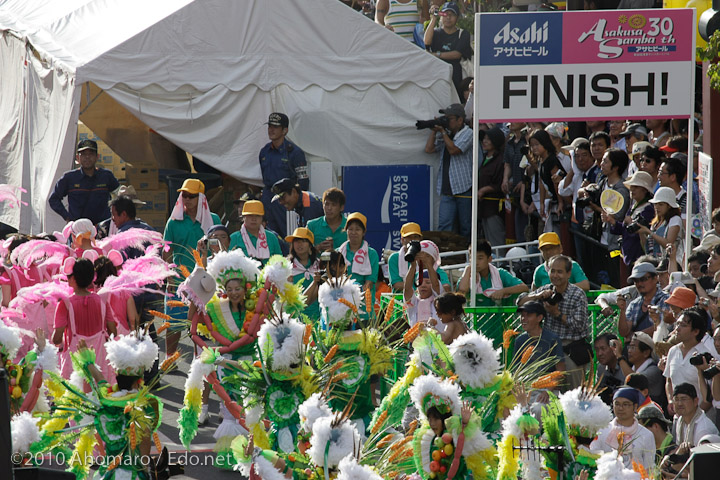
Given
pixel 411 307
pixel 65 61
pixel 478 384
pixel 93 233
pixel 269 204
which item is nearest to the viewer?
pixel 478 384

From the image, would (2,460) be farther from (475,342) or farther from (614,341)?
(614,341)

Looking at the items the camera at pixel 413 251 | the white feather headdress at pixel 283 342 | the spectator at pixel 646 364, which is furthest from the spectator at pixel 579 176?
the white feather headdress at pixel 283 342

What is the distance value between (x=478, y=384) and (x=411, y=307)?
2.07 metres

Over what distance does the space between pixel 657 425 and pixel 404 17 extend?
406 inches

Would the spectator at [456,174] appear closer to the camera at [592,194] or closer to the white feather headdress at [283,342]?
the camera at [592,194]

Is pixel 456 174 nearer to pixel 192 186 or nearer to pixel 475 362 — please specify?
pixel 192 186

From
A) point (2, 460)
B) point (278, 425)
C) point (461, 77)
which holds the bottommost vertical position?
point (278, 425)

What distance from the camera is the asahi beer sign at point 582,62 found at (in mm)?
8797

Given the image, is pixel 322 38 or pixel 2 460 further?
pixel 322 38

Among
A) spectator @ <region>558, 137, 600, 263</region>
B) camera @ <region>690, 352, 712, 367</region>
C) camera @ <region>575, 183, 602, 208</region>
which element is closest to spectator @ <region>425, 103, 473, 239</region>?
spectator @ <region>558, 137, 600, 263</region>

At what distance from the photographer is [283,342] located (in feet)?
22.9

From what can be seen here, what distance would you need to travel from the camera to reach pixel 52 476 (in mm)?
4695

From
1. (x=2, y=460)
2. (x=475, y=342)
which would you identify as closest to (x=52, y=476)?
(x=2, y=460)

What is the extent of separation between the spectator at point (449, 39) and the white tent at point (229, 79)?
2.96 ft
